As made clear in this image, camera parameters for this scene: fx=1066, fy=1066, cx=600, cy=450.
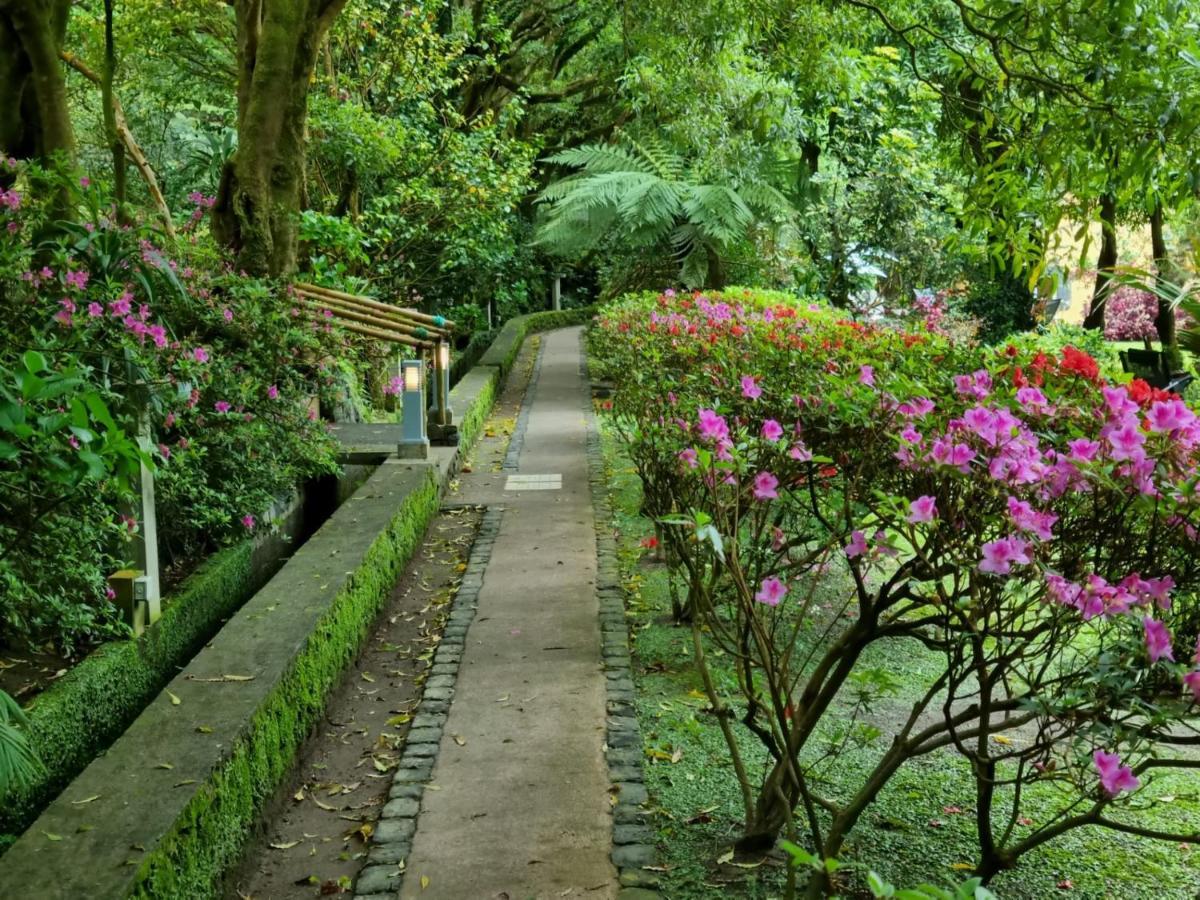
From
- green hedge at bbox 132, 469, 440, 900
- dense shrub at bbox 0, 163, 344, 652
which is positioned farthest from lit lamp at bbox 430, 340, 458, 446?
green hedge at bbox 132, 469, 440, 900

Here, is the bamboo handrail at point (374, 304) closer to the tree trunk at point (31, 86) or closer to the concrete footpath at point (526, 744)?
the tree trunk at point (31, 86)

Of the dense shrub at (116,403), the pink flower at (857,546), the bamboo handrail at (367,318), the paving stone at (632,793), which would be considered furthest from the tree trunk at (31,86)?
the pink flower at (857,546)

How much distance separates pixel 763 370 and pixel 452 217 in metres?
9.76

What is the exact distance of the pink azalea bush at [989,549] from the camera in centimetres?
218

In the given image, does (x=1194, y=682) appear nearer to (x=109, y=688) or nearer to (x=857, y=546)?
→ (x=857, y=546)

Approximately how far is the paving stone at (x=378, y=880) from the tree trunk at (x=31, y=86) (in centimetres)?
439

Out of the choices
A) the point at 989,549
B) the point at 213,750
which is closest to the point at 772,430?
the point at 989,549

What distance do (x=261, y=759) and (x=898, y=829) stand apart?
2043 mm

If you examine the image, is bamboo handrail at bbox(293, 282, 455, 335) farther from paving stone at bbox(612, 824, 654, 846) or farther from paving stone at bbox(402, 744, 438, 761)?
paving stone at bbox(612, 824, 654, 846)

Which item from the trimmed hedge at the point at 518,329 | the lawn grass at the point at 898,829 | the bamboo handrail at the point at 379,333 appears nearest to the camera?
the lawn grass at the point at 898,829

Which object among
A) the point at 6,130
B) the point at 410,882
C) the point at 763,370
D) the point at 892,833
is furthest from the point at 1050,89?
the point at 6,130

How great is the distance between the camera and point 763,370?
4.90m

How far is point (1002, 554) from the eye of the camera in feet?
7.11

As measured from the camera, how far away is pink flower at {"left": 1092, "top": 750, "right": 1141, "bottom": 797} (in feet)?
6.61
